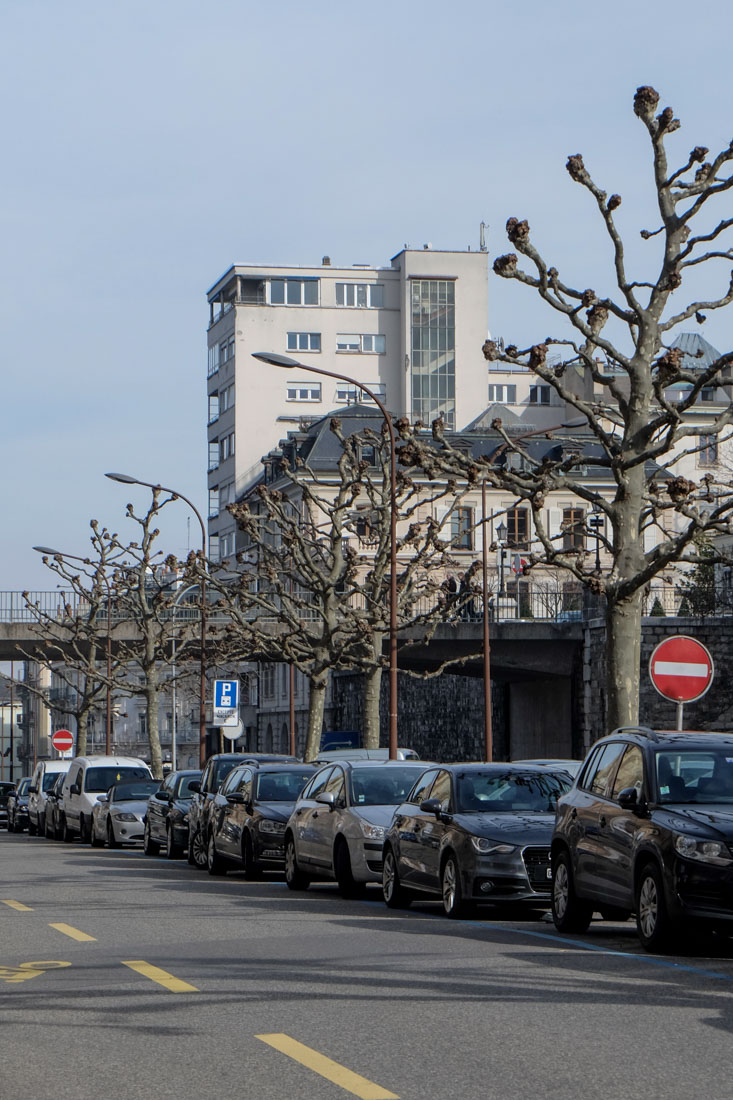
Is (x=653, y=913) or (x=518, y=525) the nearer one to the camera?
(x=653, y=913)

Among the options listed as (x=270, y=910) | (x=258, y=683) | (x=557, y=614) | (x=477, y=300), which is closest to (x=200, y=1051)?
(x=270, y=910)

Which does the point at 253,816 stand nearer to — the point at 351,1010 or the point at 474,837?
the point at 474,837

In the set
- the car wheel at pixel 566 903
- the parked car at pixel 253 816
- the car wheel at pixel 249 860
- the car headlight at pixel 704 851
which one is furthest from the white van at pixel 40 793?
the car headlight at pixel 704 851

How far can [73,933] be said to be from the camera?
15.0 metres

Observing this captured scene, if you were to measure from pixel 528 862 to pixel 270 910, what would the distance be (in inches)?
115

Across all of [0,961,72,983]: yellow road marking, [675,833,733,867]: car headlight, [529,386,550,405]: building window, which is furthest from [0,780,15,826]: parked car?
[529,386,550,405]: building window

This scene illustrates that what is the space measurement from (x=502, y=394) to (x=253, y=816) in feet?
311

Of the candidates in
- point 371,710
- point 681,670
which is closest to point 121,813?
point 371,710

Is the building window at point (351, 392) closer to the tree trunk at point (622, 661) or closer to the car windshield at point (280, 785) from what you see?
the car windshield at point (280, 785)

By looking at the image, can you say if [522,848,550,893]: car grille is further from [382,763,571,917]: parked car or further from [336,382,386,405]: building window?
[336,382,386,405]: building window

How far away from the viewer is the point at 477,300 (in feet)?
347

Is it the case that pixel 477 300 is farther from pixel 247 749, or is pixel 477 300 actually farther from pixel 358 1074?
pixel 358 1074

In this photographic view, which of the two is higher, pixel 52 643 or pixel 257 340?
pixel 257 340

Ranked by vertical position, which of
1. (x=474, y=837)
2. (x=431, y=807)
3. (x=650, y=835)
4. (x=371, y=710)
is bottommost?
(x=474, y=837)
